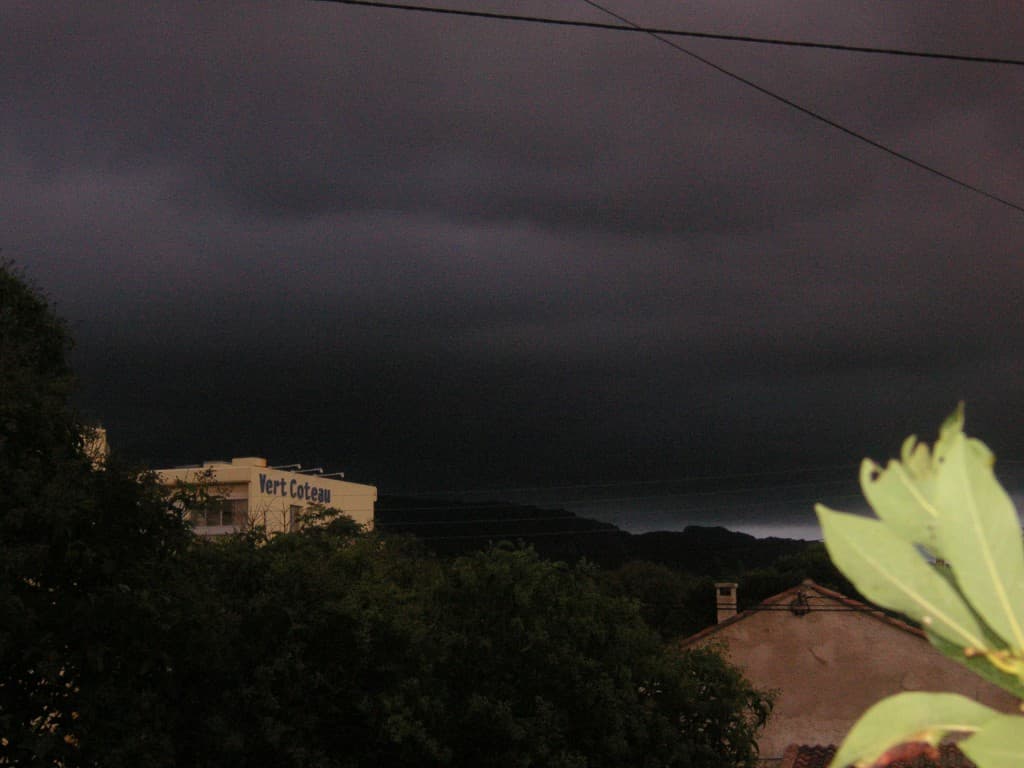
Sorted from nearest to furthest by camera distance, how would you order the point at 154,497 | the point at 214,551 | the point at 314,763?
the point at 154,497 → the point at 314,763 → the point at 214,551

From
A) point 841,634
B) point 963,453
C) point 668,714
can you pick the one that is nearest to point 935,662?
point 841,634

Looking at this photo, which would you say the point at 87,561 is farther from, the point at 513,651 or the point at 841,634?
the point at 841,634

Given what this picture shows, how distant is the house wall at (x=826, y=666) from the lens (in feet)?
96.0

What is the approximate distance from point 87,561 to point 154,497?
134 centimetres

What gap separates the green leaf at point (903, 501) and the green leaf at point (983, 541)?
2 centimetres

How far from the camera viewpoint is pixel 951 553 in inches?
37.9

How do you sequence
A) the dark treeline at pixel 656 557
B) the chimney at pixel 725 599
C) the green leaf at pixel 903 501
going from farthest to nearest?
the dark treeline at pixel 656 557, the chimney at pixel 725 599, the green leaf at pixel 903 501

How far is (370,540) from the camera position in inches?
864

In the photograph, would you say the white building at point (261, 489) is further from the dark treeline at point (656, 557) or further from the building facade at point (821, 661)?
the building facade at point (821, 661)

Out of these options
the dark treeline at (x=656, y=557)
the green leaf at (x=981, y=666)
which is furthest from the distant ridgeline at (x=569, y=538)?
the green leaf at (x=981, y=666)

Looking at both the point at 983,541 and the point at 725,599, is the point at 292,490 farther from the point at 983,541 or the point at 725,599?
the point at 983,541

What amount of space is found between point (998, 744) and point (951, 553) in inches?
6.1

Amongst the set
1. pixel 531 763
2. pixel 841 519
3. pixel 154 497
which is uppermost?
pixel 154 497

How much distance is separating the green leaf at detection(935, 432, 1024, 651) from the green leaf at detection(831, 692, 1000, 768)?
88 millimetres
